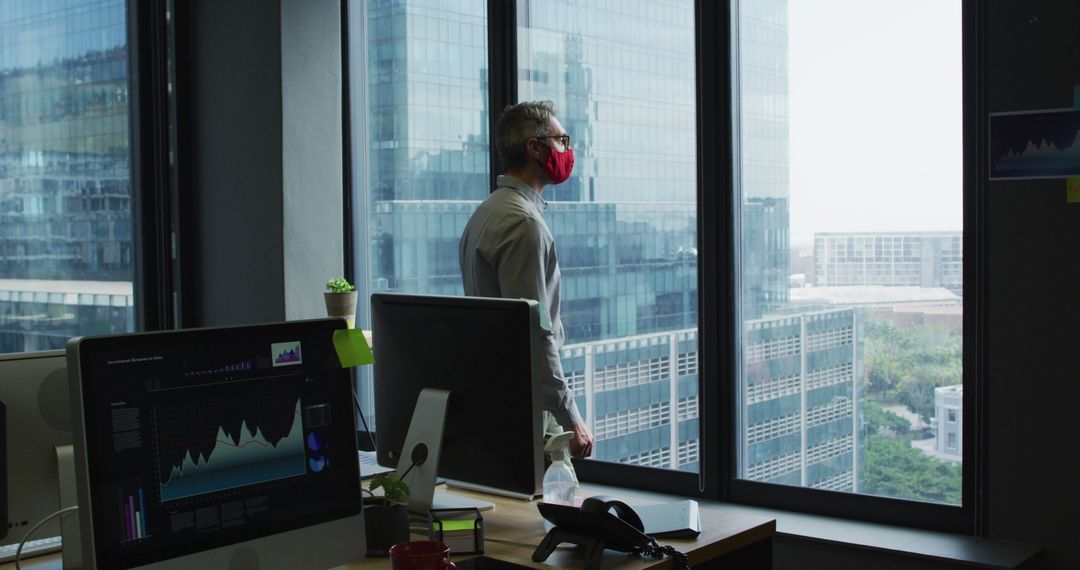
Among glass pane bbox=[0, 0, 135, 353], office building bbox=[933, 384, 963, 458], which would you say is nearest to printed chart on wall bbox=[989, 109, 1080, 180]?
office building bbox=[933, 384, 963, 458]

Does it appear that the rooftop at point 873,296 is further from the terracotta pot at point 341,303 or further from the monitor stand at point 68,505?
the monitor stand at point 68,505

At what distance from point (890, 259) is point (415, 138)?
2.09m

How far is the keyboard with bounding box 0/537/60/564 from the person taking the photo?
2.02 metres

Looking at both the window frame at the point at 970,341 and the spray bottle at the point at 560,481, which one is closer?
→ the spray bottle at the point at 560,481

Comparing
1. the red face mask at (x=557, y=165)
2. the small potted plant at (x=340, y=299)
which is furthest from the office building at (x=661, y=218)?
the red face mask at (x=557, y=165)

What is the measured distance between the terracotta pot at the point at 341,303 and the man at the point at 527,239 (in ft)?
4.02

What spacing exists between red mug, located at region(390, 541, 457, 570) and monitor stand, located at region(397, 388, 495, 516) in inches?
16.8

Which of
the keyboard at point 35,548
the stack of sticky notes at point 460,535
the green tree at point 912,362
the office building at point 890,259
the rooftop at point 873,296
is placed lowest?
the keyboard at point 35,548

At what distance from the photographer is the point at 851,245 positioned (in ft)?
10.4

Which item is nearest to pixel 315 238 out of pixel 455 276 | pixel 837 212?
pixel 455 276

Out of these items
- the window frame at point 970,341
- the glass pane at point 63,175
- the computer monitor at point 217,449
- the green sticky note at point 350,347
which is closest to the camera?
the computer monitor at point 217,449

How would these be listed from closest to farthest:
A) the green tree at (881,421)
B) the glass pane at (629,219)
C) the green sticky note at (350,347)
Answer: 1. the green sticky note at (350,347)
2. the green tree at (881,421)
3. the glass pane at (629,219)

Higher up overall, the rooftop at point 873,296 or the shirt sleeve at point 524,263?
the shirt sleeve at point 524,263

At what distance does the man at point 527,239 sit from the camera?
8.42ft
